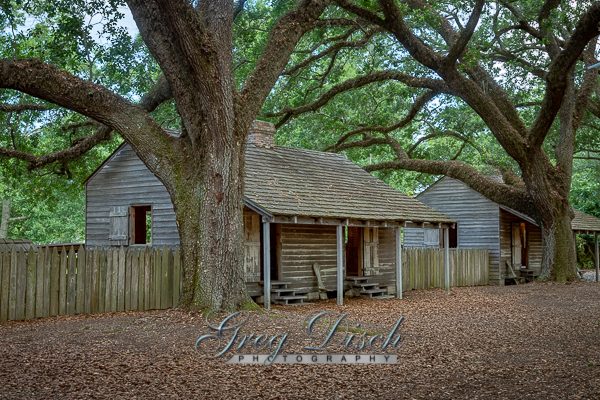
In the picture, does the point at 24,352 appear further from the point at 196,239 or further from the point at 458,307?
the point at 458,307

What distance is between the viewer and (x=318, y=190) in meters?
21.3

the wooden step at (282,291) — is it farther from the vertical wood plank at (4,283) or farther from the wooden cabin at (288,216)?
the vertical wood plank at (4,283)

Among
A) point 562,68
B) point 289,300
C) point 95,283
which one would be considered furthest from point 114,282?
point 562,68

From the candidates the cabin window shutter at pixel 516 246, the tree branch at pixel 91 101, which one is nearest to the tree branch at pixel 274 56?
the tree branch at pixel 91 101

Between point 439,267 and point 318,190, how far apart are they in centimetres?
788

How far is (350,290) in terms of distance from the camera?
23062mm

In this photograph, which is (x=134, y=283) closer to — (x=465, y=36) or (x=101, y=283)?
(x=101, y=283)

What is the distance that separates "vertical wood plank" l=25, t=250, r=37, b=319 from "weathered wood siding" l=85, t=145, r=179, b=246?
5028 millimetres

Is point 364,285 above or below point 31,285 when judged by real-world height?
below

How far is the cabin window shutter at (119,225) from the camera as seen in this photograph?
2081 centimetres

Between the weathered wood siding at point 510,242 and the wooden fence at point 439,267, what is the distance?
0.92m

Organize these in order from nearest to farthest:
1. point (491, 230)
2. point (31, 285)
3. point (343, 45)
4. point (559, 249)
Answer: point (31, 285), point (343, 45), point (559, 249), point (491, 230)

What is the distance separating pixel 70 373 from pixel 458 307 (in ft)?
40.3

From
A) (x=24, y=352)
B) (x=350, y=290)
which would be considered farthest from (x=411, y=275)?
(x=24, y=352)
